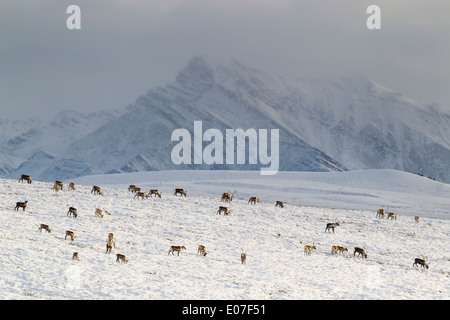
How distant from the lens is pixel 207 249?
4162cm

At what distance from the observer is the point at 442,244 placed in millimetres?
55219

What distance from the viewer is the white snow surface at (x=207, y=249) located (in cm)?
2969

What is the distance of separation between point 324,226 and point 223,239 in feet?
49.3

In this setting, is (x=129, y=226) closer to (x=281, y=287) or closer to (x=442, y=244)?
(x=281, y=287)

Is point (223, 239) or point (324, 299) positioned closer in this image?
point (324, 299)

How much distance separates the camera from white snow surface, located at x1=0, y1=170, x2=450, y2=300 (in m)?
29.7

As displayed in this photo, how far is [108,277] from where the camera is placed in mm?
30516
